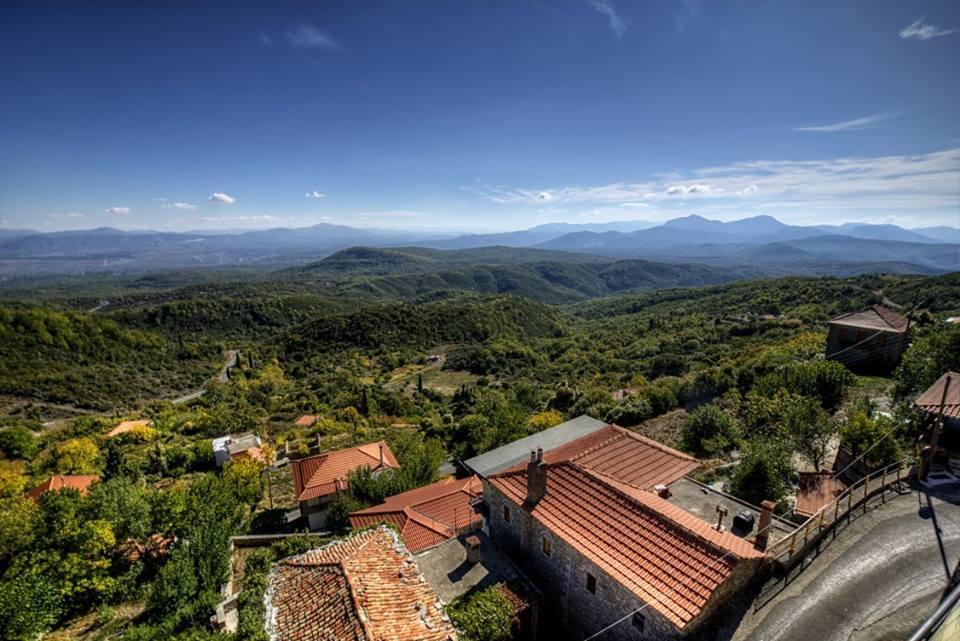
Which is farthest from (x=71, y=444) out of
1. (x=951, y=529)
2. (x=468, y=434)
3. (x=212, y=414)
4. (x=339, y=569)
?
(x=951, y=529)

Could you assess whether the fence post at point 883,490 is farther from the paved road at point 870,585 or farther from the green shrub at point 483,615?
the green shrub at point 483,615

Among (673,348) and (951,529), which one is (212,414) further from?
(673,348)

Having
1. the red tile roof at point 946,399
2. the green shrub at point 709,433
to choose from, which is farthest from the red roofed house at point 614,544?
the red tile roof at point 946,399

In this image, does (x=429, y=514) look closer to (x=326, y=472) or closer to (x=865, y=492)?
(x=326, y=472)

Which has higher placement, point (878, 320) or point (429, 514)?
point (878, 320)

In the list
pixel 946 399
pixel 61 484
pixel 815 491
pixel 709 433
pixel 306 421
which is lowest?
pixel 306 421

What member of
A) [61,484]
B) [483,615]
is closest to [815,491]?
[483,615]
